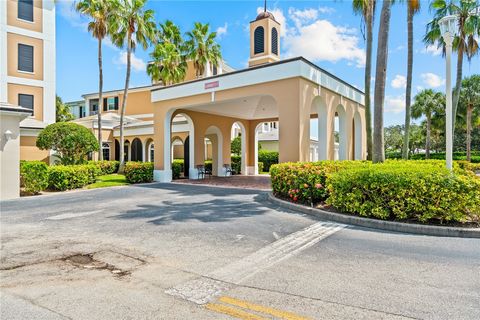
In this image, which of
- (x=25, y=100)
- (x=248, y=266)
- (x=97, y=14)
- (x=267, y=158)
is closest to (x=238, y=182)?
(x=267, y=158)

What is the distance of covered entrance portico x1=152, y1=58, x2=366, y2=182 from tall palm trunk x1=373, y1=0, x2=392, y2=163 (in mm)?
2619

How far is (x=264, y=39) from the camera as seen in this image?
2208cm

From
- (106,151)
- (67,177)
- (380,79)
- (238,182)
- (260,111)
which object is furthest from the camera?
(106,151)

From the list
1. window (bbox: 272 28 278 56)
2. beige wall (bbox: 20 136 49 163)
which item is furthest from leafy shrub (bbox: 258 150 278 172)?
beige wall (bbox: 20 136 49 163)

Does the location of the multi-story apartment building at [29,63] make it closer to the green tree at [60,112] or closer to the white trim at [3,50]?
the white trim at [3,50]

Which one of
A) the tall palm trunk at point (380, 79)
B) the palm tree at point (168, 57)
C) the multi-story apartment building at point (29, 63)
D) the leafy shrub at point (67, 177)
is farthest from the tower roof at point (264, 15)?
the multi-story apartment building at point (29, 63)

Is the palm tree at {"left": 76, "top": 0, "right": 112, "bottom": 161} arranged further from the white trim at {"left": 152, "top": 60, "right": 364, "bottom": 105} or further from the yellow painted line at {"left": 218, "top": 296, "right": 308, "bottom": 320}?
the yellow painted line at {"left": 218, "top": 296, "right": 308, "bottom": 320}

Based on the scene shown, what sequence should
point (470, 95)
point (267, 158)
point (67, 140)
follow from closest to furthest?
point (67, 140)
point (267, 158)
point (470, 95)

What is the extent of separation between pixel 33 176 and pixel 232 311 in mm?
13724

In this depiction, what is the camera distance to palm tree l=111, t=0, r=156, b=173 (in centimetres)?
2156

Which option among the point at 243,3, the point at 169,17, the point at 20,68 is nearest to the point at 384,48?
the point at 243,3

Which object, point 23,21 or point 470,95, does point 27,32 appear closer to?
point 23,21

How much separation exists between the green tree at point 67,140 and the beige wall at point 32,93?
9936 mm

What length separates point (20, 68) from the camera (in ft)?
79.9
